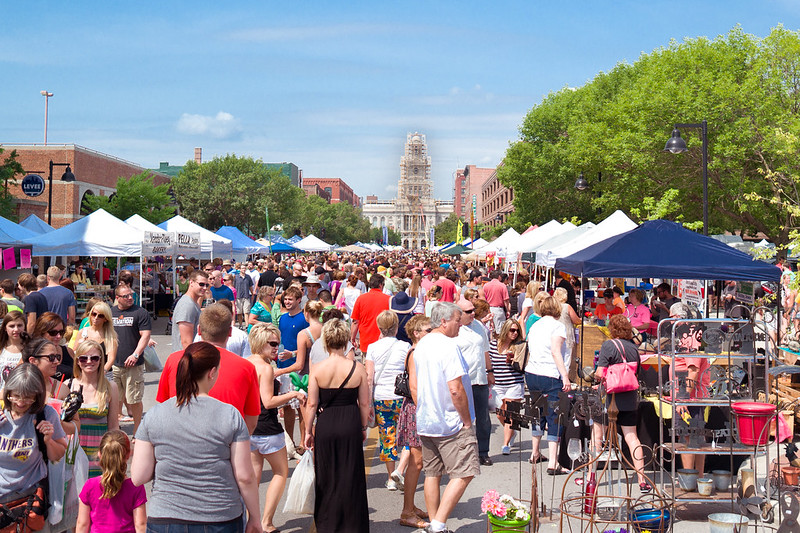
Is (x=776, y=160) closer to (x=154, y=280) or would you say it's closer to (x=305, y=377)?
(x=154, y=280)

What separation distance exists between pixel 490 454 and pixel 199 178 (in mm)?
57522

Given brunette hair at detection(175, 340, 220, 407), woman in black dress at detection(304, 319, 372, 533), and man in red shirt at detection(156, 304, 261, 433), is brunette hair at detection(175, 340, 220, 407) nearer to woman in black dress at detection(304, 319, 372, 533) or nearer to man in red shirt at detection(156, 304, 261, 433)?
man in red shirt at detection(156, 304, 261, 433)

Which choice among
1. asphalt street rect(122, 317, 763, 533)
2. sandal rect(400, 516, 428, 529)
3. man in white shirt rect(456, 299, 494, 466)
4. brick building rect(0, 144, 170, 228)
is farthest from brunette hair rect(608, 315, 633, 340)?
brick building rect(0, 144, 170, 228)

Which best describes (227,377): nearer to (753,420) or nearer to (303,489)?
(303,489)

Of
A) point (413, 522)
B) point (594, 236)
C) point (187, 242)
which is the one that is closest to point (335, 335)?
point (413, 522)

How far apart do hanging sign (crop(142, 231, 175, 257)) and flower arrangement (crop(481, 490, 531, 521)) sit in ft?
49.2

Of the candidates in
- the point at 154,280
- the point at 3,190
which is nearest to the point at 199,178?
the point at 3,190

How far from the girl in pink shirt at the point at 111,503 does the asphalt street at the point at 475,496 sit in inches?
86.8

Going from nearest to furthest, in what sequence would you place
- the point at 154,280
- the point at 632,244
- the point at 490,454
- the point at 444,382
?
the point at 444,382 → the point at 490,454 → the point at 632,244 → the point at 154,280

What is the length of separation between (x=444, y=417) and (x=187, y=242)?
16992 millimetres

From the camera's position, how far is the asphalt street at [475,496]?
627 cm

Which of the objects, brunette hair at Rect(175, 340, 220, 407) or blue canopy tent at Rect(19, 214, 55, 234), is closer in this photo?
brunette hair at Rect(175, 340, 220, 407)

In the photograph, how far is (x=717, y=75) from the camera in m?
31.7

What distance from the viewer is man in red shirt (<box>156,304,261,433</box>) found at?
463 cm
